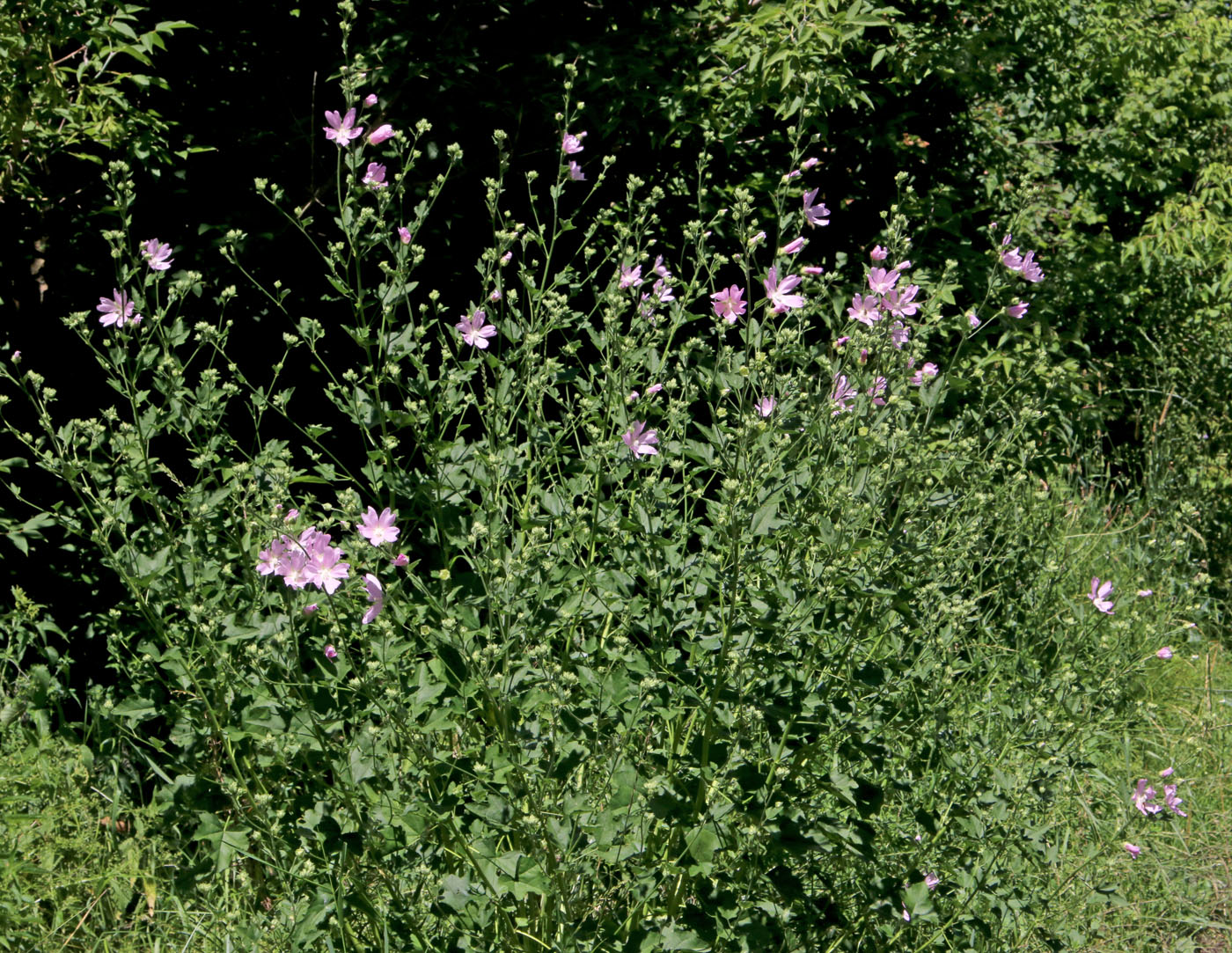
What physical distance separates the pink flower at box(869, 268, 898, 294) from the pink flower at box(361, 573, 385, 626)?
46.8 inches

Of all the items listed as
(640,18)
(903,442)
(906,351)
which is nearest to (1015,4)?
(640,18)

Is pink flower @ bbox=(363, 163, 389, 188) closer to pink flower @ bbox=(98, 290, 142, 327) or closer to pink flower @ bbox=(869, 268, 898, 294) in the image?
pink flower @ bbox=(98, 290, 142, 327)

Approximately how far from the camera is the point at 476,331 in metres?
2.53

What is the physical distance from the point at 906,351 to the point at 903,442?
32 cm

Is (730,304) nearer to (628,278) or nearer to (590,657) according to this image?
(628,278)

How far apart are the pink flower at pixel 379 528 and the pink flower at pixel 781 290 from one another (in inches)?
34.8

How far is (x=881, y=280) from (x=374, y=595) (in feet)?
4.06

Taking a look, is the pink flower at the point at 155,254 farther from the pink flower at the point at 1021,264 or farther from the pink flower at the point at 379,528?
the pink flower at the point at 1021,264

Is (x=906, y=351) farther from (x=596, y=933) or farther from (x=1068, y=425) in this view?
(x=1068, y=425)

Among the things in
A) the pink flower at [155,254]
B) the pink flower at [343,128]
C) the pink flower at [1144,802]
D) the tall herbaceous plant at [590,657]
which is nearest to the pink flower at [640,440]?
the tall herbaceous plant at [590,657]

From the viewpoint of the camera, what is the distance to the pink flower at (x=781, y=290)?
2.39m

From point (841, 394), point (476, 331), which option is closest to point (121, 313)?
point (476, 331)

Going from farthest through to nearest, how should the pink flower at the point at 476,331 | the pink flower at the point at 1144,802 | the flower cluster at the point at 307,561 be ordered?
the pink flower at the point at 1144,802
the pink flower at the point at 476,331
the flower cluster at the point at 307,561

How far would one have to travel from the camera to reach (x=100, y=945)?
8.93 ft
